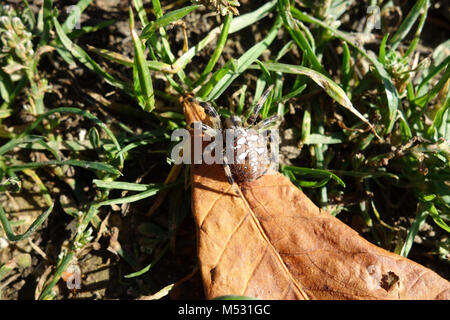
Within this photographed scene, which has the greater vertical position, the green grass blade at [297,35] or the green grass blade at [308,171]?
the green grass blade at [297,35]

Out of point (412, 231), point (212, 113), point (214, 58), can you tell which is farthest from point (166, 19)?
point (412, 231)

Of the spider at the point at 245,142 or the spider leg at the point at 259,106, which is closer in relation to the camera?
the spider at the point at 245,142

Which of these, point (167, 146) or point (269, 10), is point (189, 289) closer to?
point (167, 146)

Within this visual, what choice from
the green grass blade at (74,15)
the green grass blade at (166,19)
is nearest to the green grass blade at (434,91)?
the green grass blade at (166,19)

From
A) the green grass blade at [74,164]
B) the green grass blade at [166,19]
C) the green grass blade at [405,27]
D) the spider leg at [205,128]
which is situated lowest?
the green grass blade at [74,164]

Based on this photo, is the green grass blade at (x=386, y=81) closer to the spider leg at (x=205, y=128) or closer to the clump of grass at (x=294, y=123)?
the clump of grass at (x=294, y=123)

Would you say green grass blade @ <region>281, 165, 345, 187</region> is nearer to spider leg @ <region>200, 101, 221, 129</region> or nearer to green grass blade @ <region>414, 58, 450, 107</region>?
spider leg @ <region>200, 101, 221, 129</region>

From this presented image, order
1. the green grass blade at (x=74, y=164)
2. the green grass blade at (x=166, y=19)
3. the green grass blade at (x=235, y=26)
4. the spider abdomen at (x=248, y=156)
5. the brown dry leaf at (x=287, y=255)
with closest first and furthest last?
1. the brown dry leaf at (x=287, y=255)
2. the green grass blade at (x=166, y=19)
3. the spider abdomen at (x=248, y=156)
4. the green grass blade at (x=74, y=164)
5. the green grass blade at (x=235, y=26)

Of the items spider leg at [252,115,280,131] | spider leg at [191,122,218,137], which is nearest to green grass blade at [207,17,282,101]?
spider leg at [191,122,218,137]

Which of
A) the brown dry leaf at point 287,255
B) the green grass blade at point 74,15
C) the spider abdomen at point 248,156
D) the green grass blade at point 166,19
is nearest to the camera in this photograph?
the brown dry leaf at point 287,255
